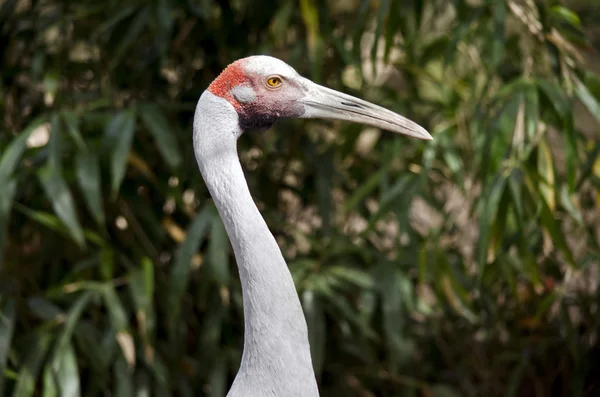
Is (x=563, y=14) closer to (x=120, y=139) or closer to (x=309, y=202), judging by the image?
(x=309, y=202)

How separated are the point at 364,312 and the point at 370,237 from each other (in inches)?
22.4

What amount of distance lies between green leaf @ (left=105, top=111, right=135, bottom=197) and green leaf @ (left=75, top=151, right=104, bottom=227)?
53mm

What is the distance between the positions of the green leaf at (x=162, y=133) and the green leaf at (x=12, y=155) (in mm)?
369

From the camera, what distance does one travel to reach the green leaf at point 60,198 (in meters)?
2.82

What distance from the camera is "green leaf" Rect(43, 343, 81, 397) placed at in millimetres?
2959

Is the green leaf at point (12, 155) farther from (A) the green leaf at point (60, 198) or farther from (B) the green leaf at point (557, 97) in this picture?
(B) the green leaf at point (557, 97)

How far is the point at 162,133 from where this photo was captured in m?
3.01

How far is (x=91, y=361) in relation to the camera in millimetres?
3086

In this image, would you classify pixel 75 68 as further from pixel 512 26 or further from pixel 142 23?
pixel 512 26

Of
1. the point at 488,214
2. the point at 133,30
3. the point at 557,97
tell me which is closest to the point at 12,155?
the point at 133,30

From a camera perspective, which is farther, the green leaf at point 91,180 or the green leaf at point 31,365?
the green leaf at point 31,365

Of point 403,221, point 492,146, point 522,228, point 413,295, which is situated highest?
point 492,146

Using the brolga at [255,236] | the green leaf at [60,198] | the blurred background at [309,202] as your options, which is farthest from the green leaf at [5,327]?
the brolga at [255,236]

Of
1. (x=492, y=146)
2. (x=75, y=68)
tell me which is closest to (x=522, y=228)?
(x=492, y=146)
